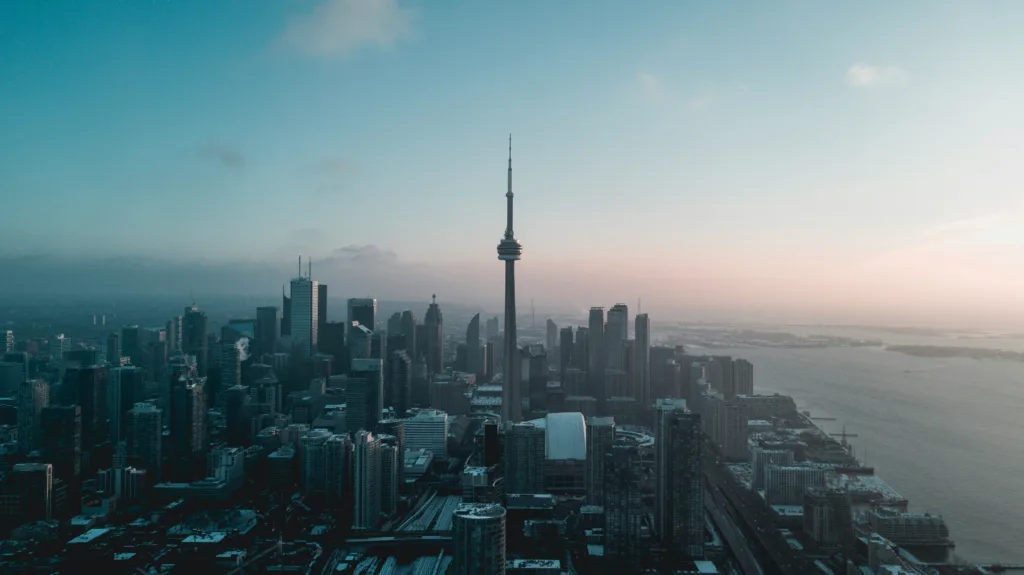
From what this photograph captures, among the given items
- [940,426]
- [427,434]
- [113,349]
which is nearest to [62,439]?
[427,434]

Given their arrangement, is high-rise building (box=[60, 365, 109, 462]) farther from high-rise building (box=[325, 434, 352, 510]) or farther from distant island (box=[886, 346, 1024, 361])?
distant island (box=[886, 346, 1024, 361])

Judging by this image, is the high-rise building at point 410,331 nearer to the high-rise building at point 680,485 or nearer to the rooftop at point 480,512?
the high-rise building at point 680,485

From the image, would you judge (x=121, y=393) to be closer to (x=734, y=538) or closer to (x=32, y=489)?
(x=32, y=489)

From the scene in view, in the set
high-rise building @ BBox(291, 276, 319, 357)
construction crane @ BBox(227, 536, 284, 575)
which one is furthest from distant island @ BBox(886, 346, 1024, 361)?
high-rise building @ BBox(291, 276, 319, 357)

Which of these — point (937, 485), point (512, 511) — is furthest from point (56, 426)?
point (937, 485)

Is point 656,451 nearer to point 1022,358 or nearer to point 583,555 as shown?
point 583,555
